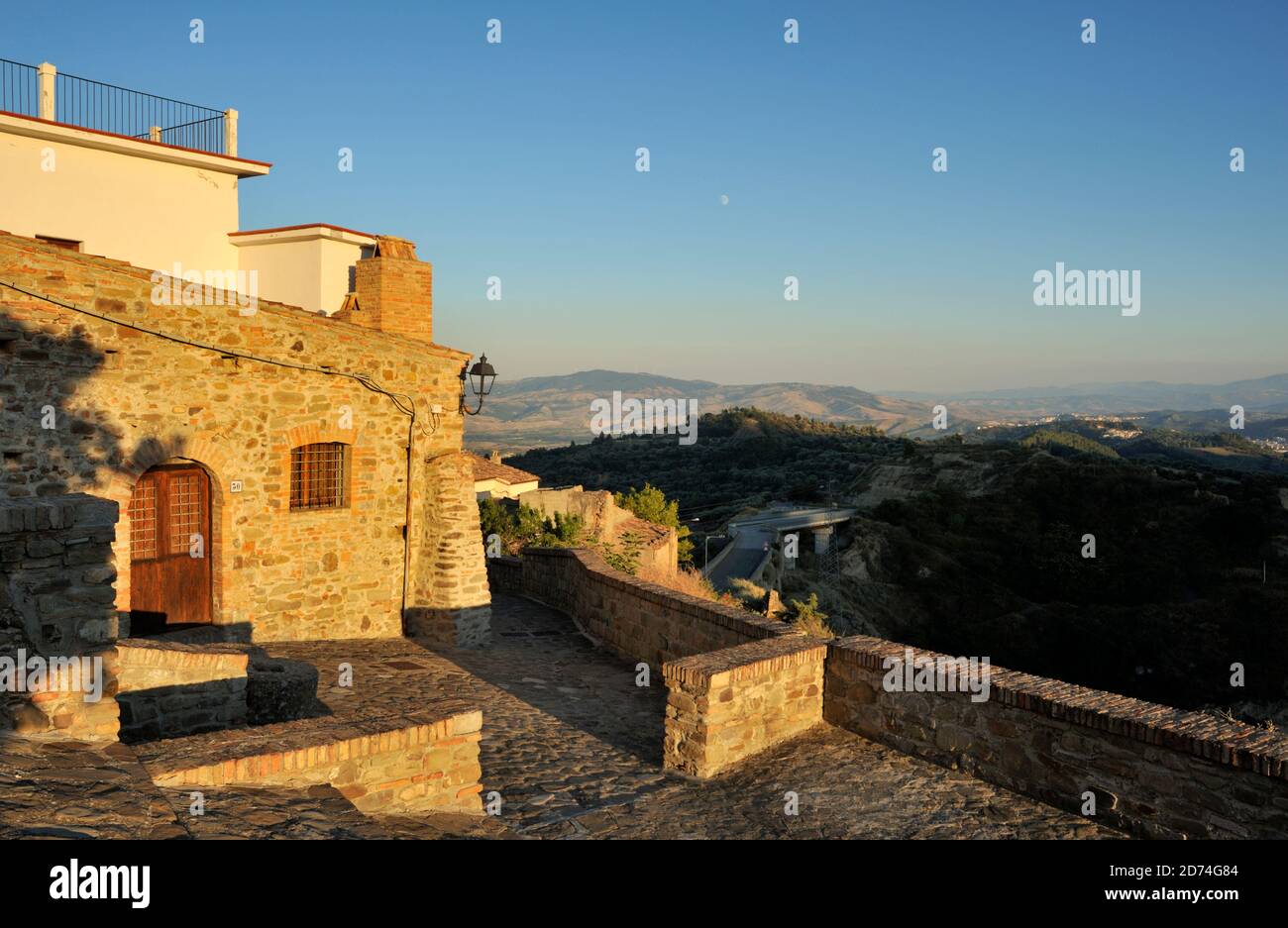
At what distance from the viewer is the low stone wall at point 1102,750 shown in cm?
550

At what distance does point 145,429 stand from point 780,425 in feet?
282

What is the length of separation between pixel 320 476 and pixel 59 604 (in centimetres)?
719

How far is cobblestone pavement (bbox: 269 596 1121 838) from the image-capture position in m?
6.34

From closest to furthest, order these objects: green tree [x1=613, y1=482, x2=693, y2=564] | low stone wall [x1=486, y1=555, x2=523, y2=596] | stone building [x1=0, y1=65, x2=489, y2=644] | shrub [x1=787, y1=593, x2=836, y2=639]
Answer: shrub [x1=787, y1=593, x2=836, y2=639] < stone building [x1=0, y1=65, x2=489, y2=644] < low stone wall [x1=486, y1=555, x2=523, y2=596] < green tree [x1=613, y1=482, x2=693, y2=564]

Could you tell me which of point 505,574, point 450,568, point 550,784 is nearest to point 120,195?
point 450,568

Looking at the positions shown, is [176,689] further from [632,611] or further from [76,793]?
[632,611]

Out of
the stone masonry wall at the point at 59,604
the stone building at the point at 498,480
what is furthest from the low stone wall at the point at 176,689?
the stone building at the point at 498,480

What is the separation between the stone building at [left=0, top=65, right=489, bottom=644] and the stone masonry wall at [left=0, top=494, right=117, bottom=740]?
5.23 m

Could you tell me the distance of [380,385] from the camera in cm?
1222

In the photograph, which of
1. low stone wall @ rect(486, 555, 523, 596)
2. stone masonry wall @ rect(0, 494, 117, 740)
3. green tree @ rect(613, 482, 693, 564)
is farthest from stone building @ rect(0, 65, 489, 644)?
green tree @ rect(613, 482, 693, 564)

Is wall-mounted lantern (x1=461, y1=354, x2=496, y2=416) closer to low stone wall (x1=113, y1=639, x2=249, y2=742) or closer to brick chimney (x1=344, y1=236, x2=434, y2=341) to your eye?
brick chimney (x1=344, y1=236, x2=434, y2=341)

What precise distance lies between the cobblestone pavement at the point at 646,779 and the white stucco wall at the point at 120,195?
8.32m

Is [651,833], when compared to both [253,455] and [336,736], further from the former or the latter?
[253,455]

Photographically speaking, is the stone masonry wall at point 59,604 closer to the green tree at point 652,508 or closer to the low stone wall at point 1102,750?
the low stone wall at point 1102,750
